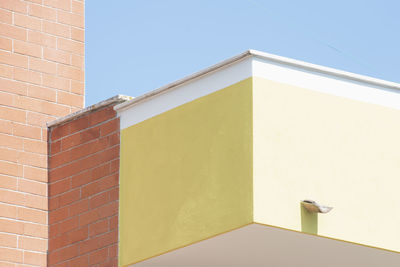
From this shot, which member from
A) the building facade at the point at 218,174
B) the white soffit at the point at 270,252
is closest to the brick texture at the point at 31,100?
the building facade at the point at 218,174

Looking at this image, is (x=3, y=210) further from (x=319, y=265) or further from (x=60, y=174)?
(x=319, y=265)

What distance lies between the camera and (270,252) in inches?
372

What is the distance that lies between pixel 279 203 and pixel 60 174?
3.05 metres

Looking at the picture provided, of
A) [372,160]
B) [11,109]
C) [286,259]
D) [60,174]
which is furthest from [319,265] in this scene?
[11,109]

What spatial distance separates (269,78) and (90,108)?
2.44 metres

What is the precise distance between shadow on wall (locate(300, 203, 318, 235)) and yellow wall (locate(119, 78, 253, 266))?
0.52m

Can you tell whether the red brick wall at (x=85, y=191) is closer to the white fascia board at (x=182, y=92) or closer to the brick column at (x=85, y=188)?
the brick column at (x=85, y=188)

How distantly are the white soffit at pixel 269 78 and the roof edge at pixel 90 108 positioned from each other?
45 cm

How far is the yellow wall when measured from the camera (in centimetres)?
881

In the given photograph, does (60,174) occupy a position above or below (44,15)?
below

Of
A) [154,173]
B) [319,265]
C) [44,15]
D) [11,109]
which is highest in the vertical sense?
[44,15]

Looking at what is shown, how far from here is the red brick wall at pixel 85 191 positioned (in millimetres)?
10117

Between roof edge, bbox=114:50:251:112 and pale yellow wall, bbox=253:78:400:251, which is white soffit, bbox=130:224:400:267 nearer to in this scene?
pale yellow wall, bbox=253:78:400:251

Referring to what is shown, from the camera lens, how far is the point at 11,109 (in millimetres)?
10938
